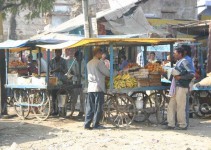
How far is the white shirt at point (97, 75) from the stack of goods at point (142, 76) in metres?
0.69

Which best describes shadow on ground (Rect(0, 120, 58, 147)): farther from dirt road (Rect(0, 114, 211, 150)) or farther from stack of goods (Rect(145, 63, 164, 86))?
stack of goods (Rect(145, 63, 164, 86))

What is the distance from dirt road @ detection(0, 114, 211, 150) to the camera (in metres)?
7.58

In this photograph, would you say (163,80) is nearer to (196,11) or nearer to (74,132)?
(74,132)

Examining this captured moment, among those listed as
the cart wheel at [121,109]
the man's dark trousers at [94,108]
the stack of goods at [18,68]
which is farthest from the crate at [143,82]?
the stack of goods at [18,68]

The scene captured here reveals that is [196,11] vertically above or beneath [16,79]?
above

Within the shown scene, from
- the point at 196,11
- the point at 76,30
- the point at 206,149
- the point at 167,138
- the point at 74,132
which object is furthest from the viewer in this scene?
the point at 196,11

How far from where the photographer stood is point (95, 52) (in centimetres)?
934


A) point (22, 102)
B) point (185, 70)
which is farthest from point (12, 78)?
point (185, 70)

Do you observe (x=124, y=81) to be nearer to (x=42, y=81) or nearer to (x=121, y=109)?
(x=121, y=109)

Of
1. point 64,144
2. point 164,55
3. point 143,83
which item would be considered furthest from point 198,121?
point 164,55

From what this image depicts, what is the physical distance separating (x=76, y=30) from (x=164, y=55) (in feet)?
13.2

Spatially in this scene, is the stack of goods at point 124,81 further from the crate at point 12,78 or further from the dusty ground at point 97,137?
the crate at point 12,78

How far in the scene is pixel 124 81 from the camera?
919cm

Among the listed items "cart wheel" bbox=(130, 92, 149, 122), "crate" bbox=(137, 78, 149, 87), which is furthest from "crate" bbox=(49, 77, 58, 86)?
"crate" bbox=(137, 78, 149, 87)
